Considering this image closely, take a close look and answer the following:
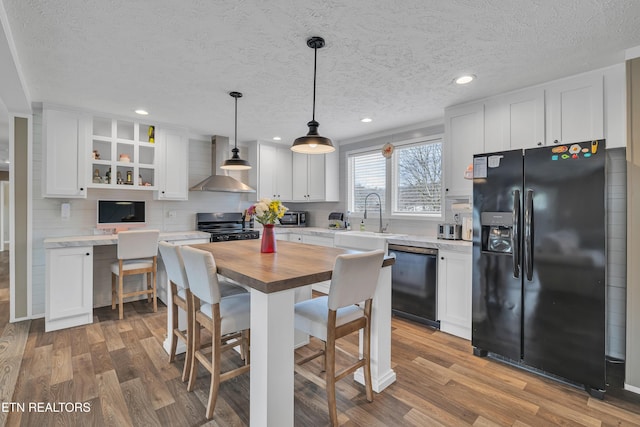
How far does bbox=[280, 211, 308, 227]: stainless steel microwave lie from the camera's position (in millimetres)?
5344

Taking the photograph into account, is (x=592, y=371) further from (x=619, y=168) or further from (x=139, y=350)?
(x=139, y=350)

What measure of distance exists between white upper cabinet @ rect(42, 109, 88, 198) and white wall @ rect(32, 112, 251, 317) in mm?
201

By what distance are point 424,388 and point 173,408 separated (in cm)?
168

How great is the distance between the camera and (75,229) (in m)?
3.72

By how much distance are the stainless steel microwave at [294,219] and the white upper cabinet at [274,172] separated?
0.34 metres

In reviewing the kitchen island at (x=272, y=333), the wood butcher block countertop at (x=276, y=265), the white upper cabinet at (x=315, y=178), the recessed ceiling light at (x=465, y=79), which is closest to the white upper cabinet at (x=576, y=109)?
the recessed ceiling light at (x=465, y=79)

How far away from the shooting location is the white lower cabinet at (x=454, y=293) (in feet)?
9.66

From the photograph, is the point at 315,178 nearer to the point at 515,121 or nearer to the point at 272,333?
the point at 515,121

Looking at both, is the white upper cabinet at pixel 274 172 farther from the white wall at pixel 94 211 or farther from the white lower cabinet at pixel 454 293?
the white lower cabinet at pixel 454 293

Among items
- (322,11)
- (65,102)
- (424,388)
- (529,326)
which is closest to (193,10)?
(322,11)

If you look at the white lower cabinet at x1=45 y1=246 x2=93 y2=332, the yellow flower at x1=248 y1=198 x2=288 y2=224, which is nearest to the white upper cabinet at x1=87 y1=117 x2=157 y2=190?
the white lower cabinet at x1=45 y1=246 x2=93 y2=332

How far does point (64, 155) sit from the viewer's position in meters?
3.42

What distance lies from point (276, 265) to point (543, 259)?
1.98m

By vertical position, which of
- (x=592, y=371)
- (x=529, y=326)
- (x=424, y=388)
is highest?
(x=529, y=326)
